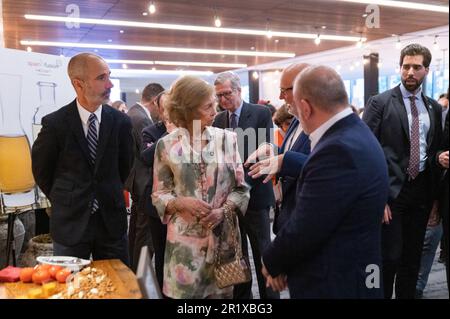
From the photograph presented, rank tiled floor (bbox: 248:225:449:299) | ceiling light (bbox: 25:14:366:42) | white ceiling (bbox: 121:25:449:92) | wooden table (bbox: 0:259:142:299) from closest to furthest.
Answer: wooden table (bbox: 0:259:142:299), tiled floor (bbox: 248:225:449:299), ceiling light (bbox: 25:14:366:42), white ceiling (bbox: 121:25:449:92)

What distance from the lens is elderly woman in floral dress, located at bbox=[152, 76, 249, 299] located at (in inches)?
73.2

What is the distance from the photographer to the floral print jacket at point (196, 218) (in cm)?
188

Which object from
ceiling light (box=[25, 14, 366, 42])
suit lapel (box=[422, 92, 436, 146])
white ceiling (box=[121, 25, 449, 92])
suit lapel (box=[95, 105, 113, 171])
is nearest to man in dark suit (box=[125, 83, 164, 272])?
suit lapel (box=[95, 105, 113, 171])

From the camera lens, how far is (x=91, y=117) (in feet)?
7.04

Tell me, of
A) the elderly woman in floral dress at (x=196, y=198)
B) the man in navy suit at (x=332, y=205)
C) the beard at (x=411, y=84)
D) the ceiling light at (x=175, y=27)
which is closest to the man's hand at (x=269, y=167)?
the elderly woman in floral dress at (x=196, y=198)

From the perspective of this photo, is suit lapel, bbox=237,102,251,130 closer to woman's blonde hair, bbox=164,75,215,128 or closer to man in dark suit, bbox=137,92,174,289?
man in dark suit, bbox=137,92,174,289

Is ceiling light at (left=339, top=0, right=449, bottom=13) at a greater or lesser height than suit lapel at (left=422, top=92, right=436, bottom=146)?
greater

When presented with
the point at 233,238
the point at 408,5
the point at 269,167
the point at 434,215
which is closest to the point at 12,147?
the point at 233,238

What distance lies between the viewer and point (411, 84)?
8.16ft

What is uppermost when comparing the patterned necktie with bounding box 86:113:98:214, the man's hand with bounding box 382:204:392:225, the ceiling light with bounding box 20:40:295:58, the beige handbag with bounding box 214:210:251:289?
the ceiling light with bounding box 20:40:295:58

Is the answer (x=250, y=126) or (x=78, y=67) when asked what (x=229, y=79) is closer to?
(x=250, y=126)

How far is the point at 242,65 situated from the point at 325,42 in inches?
76.9

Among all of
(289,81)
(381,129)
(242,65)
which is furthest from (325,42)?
(289,81)
